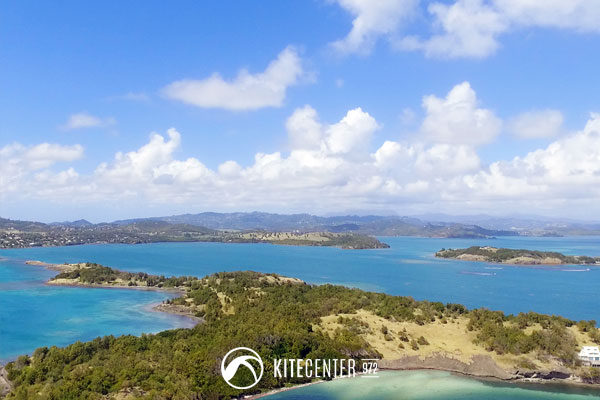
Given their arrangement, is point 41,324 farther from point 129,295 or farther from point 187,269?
point 187,269

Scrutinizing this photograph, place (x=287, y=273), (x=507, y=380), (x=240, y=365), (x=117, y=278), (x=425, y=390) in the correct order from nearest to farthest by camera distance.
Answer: (x=240, y=365) → (x=425, y=390) → (x=507, y=380) → (x=117, y=278) → (x=287, y=273)

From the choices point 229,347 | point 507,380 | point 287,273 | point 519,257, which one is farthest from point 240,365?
point 519,257

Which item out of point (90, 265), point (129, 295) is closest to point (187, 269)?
point (90, 265)

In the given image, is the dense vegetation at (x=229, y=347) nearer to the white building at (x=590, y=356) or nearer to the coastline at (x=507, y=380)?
the white building at (x=590, y=356)

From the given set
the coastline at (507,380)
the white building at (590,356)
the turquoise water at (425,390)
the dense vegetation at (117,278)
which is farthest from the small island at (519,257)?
the turquoise water at (425,390)

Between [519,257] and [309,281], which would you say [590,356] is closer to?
[309,281]
